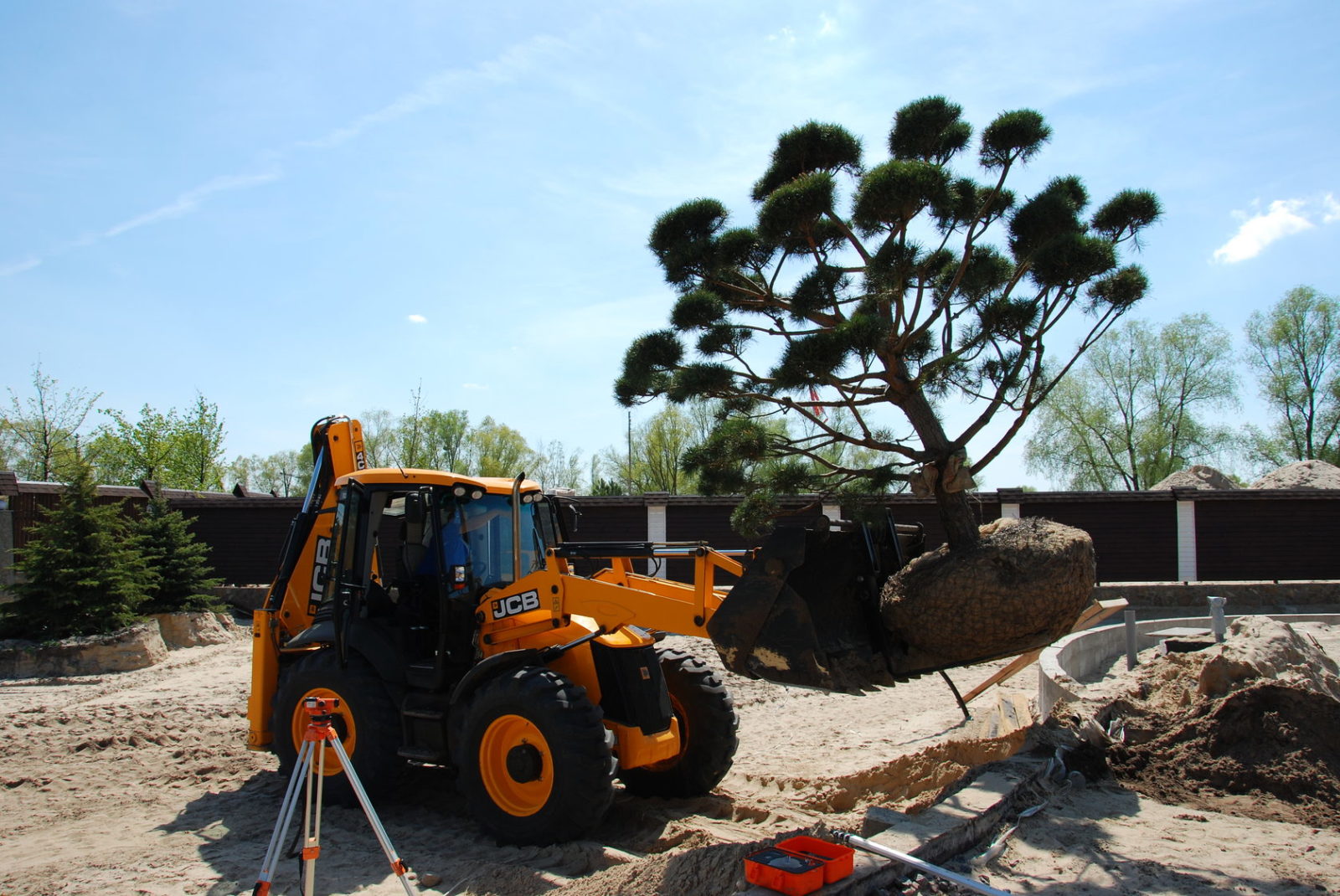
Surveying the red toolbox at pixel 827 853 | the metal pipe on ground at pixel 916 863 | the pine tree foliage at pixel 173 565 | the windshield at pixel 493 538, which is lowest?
the metal pipe on ground at pixel 916 863

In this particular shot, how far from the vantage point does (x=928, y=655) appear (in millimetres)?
4938

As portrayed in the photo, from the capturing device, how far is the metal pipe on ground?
3721 millimetres

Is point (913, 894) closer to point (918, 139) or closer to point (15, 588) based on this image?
point (918, 139)

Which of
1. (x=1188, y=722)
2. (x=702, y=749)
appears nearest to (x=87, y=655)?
(x=702, y=749)

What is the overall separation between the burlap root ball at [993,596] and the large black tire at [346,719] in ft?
10.4

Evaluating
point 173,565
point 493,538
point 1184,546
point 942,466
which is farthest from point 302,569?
point 1184,546

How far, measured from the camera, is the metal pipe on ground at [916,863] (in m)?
3.72

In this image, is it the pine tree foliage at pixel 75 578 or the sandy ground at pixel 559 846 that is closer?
the sandy ground at pixel 559 846

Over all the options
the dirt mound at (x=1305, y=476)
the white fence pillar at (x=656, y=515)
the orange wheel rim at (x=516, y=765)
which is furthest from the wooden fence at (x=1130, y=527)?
the orange wheel rim at (x=516, y=765)

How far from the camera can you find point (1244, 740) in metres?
6.05

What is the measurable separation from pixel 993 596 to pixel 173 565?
526 inches

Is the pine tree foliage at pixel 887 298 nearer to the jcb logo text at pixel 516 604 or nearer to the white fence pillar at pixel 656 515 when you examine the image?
the jcb logo text at pixel 516 604

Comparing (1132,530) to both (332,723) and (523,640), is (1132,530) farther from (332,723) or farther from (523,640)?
(332,723)

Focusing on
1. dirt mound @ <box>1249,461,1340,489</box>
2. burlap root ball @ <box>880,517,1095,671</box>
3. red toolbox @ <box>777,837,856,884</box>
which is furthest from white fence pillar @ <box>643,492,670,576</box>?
dirt mound @ <box>1249,461,1340,489</box>
